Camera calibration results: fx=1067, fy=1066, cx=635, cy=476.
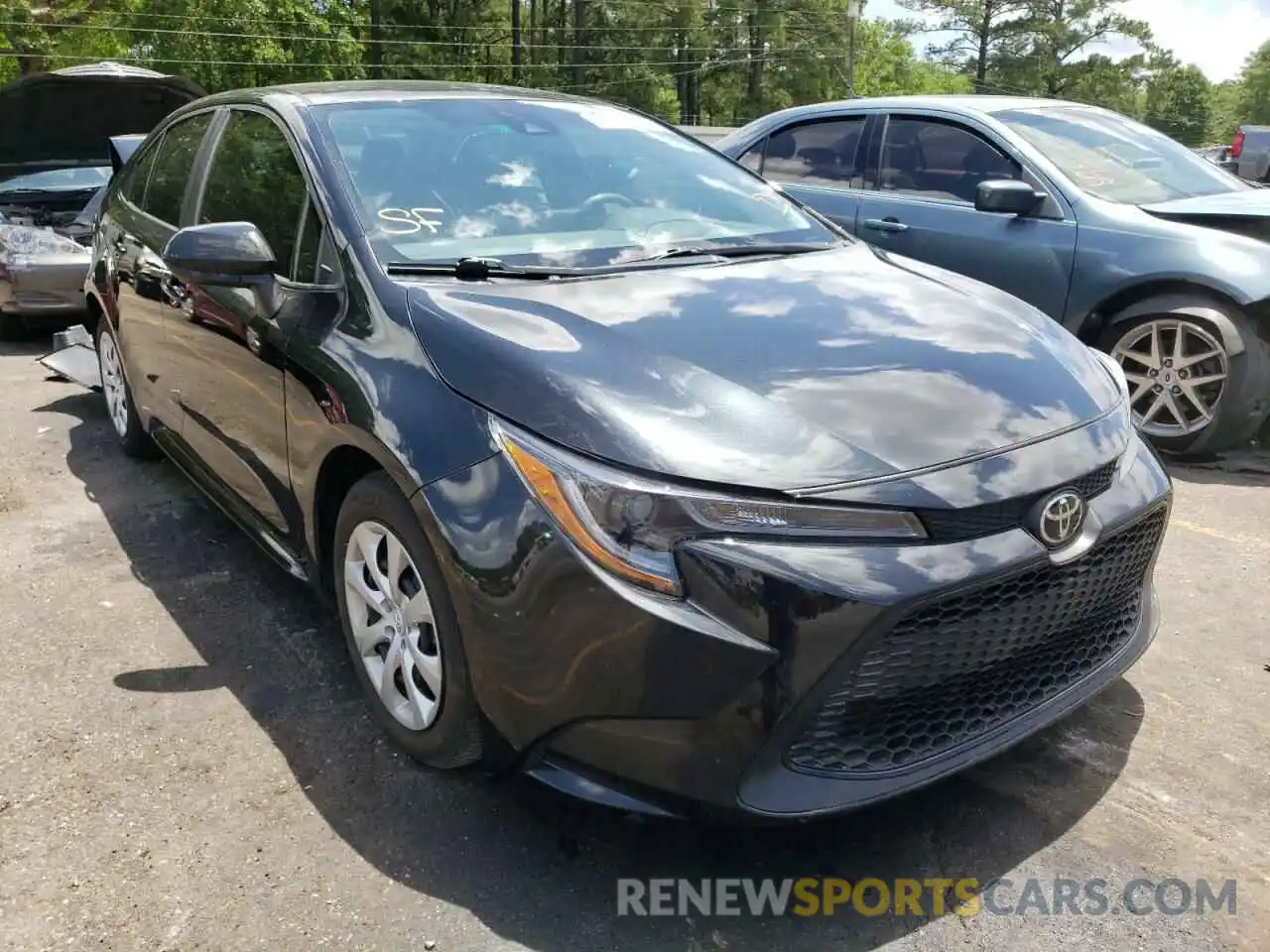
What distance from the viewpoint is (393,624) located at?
2559 millimetres

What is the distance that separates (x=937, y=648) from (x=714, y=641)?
0.46 m

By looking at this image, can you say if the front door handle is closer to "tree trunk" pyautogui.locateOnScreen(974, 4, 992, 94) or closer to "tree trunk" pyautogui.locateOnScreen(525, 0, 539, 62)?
"tree trunk" pyautogui.locateOnScreen(525, 0, 539, 62)

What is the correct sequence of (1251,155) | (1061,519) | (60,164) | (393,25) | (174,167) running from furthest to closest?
(393,25) → (1251,155) → (60,164) → (174,167) → (1061,519)

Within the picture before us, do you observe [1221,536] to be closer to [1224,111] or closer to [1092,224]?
[1092,224]

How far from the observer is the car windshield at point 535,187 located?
2.87 m

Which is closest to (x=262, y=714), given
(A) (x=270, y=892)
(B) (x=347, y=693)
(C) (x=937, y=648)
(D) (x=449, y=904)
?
(B) (x=347, y=693)

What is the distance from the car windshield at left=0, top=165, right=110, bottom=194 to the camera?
8.58 metres

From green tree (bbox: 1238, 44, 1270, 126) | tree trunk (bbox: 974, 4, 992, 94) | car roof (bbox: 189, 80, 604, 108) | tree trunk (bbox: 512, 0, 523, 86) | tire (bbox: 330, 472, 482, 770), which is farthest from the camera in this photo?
green tree (bbox: 1238, 44, 1270, 126)

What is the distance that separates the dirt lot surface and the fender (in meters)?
1.69

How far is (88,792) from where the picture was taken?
2541 mm

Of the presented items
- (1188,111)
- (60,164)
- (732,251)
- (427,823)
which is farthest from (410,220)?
(1188,111)

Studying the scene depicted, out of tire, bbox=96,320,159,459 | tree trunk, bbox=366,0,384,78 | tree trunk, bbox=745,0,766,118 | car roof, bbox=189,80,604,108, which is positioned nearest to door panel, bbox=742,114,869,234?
car roof, bbox=189,80,604,108

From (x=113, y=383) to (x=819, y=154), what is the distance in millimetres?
4048

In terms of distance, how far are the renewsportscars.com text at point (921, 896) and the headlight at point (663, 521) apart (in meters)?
0.70
